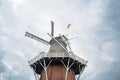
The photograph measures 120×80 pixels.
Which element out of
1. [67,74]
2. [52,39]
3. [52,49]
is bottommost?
[67,74]

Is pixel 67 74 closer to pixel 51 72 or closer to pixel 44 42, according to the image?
pixel 51 72

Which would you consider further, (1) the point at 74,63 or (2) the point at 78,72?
(2) the point at 78,72

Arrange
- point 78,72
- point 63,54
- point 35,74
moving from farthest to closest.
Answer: point 78,72
point 35,74
point 63,54

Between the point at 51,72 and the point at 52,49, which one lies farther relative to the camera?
the point at 52,49

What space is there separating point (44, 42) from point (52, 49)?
129 inches

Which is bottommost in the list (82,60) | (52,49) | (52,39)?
(82,60)

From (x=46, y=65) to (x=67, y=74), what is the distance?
3.22 m

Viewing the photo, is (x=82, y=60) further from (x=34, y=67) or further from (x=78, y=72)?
(x=34, y=67)

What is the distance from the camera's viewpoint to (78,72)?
3036 cm

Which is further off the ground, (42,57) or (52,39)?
(52,39)

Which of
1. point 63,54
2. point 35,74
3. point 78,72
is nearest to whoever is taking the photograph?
point 63,54

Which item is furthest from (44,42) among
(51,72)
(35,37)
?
(51,72)

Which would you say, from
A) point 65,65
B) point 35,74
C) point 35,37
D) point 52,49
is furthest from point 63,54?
point 35,37

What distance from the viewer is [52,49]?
29.5 m
